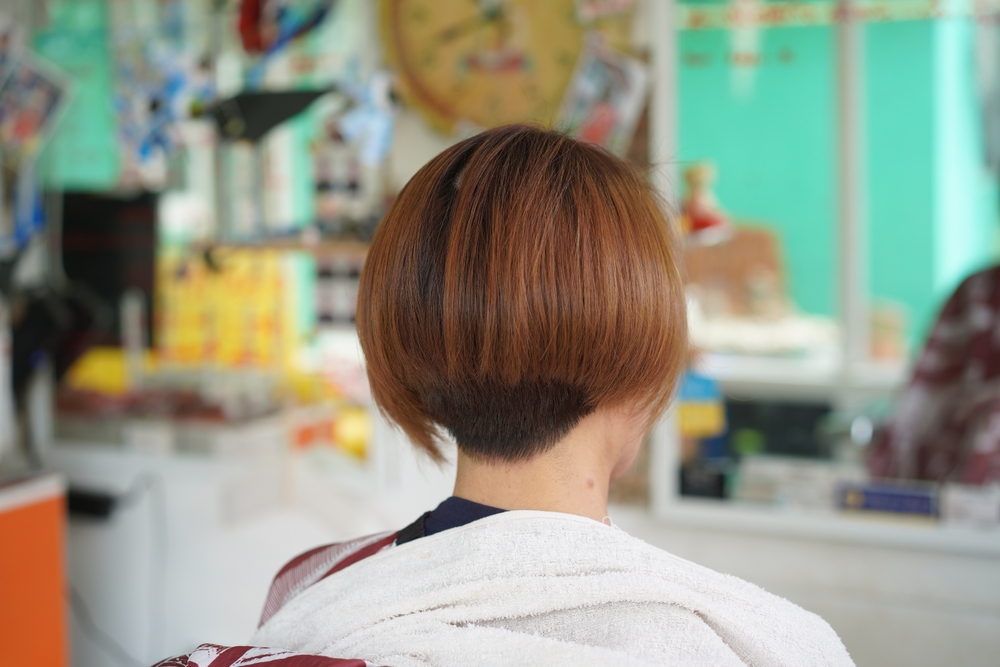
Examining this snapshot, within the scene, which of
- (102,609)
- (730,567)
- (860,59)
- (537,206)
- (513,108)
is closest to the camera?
(537,206)

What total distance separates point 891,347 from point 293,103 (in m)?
1.76

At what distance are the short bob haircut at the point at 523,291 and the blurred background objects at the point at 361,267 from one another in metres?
1.02

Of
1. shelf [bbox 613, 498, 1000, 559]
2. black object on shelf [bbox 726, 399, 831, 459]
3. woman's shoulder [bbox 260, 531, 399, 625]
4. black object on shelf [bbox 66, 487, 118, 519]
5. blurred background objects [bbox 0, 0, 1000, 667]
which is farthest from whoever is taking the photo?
black object on shelf [bbox 66, 487, 118, 519]

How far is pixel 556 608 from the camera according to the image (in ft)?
2.23

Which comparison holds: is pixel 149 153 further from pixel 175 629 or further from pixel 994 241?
pixel 994 241

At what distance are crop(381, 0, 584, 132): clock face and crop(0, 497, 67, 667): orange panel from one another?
133cm

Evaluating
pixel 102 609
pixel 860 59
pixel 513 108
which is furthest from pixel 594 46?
pixel 102 609

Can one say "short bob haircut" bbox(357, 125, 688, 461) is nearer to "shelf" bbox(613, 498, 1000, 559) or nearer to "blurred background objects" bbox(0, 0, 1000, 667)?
"blurred background objects" bbox(0, 0, 1000, 667)

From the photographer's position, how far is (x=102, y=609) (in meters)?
2.48

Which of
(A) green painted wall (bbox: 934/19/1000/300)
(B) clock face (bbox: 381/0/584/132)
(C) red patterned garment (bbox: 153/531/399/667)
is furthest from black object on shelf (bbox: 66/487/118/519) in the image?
(A) green painted wall (bbox: 934/19/1000/300)

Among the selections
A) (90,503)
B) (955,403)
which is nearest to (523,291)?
(955,403)

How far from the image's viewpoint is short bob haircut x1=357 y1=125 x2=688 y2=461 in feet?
2.16

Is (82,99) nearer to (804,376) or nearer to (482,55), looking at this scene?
(482,55)

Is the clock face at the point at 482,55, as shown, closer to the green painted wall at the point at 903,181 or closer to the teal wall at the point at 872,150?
the teal wall at the point at 872,150
